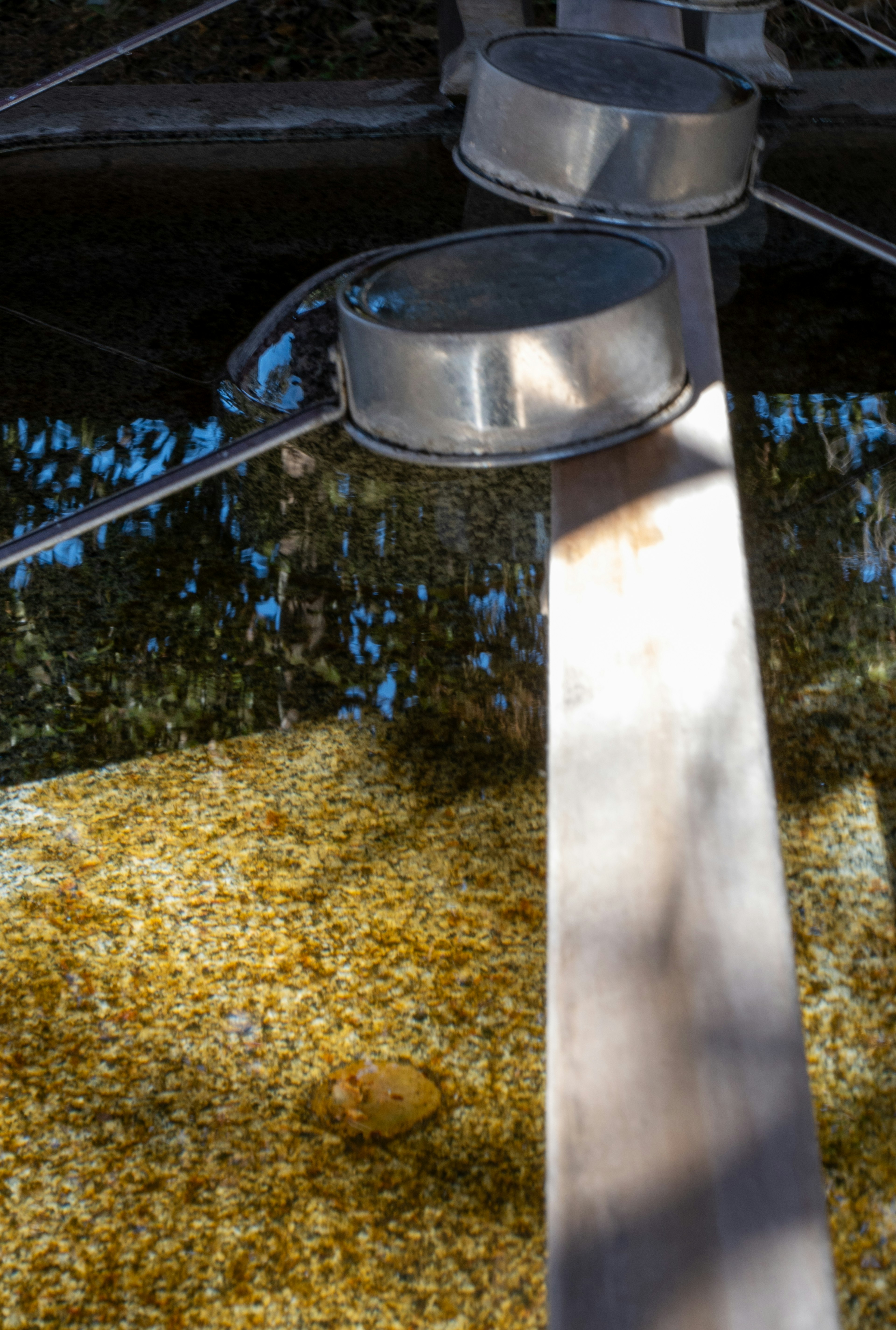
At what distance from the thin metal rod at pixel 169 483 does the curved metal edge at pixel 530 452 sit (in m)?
0.05

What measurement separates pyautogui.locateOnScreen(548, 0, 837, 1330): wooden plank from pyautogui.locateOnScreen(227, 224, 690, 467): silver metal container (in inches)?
5.2

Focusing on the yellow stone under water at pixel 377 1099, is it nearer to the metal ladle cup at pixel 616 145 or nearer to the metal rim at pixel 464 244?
the metal rim at pixel 464 244

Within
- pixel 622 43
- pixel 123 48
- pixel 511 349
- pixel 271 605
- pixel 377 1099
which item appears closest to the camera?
pixel 511 349

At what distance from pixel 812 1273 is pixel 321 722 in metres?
1.61

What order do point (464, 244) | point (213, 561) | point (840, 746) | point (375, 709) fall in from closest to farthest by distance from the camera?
point (464, 244) → point (840, 746) → point (375, 709) → point (213, 561)

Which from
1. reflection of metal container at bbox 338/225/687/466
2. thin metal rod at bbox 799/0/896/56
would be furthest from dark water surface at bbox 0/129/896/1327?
thin metal rod at bbox 799/0/896/56

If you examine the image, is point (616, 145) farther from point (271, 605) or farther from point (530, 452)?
point (271, 605)

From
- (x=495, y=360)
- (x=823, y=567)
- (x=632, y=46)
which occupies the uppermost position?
(x=632, y=46)

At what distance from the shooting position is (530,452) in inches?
40.3

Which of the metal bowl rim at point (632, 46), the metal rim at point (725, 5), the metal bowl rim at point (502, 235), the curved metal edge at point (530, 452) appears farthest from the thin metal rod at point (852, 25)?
the curved metal edge at point (530, 452)

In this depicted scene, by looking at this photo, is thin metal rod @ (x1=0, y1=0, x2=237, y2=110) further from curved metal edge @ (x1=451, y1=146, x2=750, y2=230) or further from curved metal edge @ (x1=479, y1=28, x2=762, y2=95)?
curved metal edge @ (x1=451, y1=146, x2=750, y2=230)

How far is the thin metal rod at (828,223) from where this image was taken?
136 cm

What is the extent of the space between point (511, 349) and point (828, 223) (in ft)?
2.08

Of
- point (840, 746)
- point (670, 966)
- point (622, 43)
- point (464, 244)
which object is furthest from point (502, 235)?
point (840, 746)
